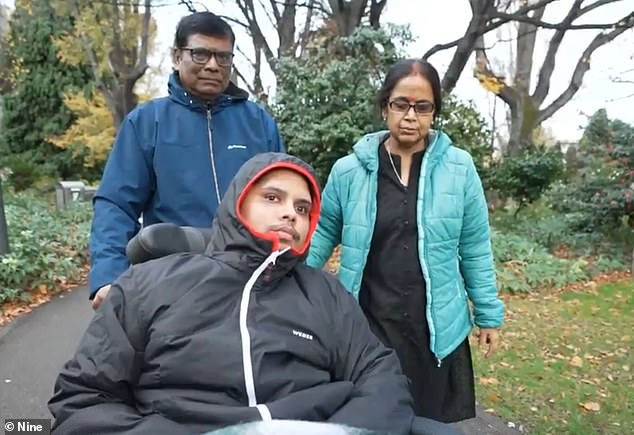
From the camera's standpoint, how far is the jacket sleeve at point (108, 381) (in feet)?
5.47

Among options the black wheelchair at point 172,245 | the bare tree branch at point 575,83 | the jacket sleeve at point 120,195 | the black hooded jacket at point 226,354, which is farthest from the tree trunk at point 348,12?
the black hooded jacket at point 226,354

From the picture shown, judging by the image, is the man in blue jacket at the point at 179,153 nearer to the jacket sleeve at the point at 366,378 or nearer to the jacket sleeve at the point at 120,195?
the jacket sleeve at the point at 120,195

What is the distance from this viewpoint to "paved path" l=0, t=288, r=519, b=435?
4.15 meters

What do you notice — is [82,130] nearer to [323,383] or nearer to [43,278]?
[43,278]

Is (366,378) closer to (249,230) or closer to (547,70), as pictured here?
(249,230)

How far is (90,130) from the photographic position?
22.9 meters

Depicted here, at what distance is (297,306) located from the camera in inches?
75.7

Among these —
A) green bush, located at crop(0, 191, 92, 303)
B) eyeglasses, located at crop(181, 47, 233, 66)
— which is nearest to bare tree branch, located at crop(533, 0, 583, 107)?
green bush, located at crop(0, 191, 92, 303)

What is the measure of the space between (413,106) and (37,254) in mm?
6739

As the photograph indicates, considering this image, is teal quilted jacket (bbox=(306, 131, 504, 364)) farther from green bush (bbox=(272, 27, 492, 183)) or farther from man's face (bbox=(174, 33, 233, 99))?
green bush (bbox=(272, 27, 492, 183))

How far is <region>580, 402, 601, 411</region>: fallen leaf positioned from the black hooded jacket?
2.98 metres

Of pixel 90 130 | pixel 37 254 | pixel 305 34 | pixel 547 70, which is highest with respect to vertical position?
pixel 305 34

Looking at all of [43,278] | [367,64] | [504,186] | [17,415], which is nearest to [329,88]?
[367,64]

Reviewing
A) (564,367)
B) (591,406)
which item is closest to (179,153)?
(591,406)
